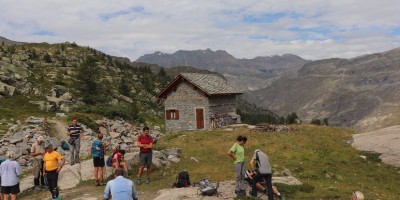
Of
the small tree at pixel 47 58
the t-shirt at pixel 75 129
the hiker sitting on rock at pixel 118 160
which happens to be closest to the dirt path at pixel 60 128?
the t-shirt at pixel 75 129

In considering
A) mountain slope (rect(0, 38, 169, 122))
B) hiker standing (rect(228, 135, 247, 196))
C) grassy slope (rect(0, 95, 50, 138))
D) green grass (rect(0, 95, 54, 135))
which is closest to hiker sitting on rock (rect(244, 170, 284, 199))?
hiker standing (rect(228, 135, 247, 196))

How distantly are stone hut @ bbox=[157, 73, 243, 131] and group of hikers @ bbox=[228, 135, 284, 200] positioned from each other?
27.2 metres

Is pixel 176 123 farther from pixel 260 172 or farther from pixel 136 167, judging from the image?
pixel 260 172

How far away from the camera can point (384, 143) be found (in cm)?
2741

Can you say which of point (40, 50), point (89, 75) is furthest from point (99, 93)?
point (40, 50)

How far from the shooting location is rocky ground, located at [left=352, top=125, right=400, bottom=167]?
24.7m

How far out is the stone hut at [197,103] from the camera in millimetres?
42344

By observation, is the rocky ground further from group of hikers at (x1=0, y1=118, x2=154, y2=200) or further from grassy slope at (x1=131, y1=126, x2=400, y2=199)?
group of hikers at (x1=0, y1=118, x2=154, y2=200)

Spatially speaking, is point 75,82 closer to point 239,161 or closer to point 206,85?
point 206,85

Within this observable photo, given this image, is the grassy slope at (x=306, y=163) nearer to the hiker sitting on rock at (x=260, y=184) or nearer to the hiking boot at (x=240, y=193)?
the hiker sitting on rock at (x=260, y=184)

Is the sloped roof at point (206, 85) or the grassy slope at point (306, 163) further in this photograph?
the sloped roof at point (206, 85)

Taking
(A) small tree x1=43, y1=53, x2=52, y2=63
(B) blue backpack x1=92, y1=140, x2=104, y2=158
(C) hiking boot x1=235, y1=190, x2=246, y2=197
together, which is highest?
(A) small tree x1=43, y1=53, x2=52, y2=63

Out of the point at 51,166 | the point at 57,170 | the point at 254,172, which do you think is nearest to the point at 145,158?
the point at 57,170

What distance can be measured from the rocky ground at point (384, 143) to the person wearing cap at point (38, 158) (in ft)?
65.4
